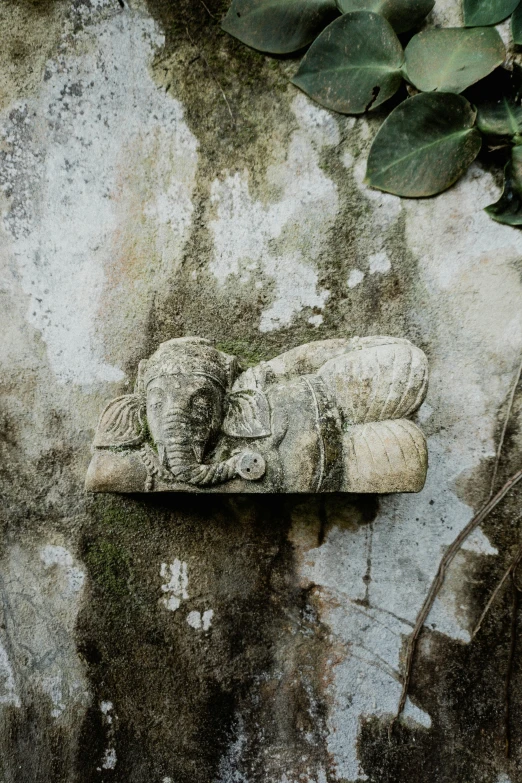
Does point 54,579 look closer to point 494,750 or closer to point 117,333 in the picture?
point 117,333

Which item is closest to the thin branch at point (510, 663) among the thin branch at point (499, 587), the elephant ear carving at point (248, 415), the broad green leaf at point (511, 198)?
the thin branch at point (499, 587)

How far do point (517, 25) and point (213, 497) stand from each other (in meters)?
1.75

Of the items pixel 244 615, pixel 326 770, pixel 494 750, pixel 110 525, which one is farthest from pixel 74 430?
pixel 494 750

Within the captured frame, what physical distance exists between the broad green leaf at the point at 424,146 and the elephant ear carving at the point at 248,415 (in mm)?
805

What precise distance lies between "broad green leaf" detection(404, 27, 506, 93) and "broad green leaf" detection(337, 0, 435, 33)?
7cm

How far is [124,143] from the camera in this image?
2.01 meters

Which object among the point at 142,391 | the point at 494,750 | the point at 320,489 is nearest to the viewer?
the point at 320,489

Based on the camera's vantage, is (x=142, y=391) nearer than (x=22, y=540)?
Yes

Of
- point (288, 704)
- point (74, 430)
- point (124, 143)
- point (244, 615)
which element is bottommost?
point (288, 704)

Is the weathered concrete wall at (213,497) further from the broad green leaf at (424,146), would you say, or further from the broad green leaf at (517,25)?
the broad green leaf at (517,25)

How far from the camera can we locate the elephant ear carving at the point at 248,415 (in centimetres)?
167

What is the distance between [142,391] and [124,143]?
89 cm

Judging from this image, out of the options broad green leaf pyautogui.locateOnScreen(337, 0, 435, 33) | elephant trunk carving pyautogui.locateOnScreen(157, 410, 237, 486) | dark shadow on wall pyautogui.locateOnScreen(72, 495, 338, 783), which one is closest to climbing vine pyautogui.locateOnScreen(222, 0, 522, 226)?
broad green leaf pyautogui.locateOnScreen(337, 0, 435, 33)

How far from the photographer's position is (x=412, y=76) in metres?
1.85
